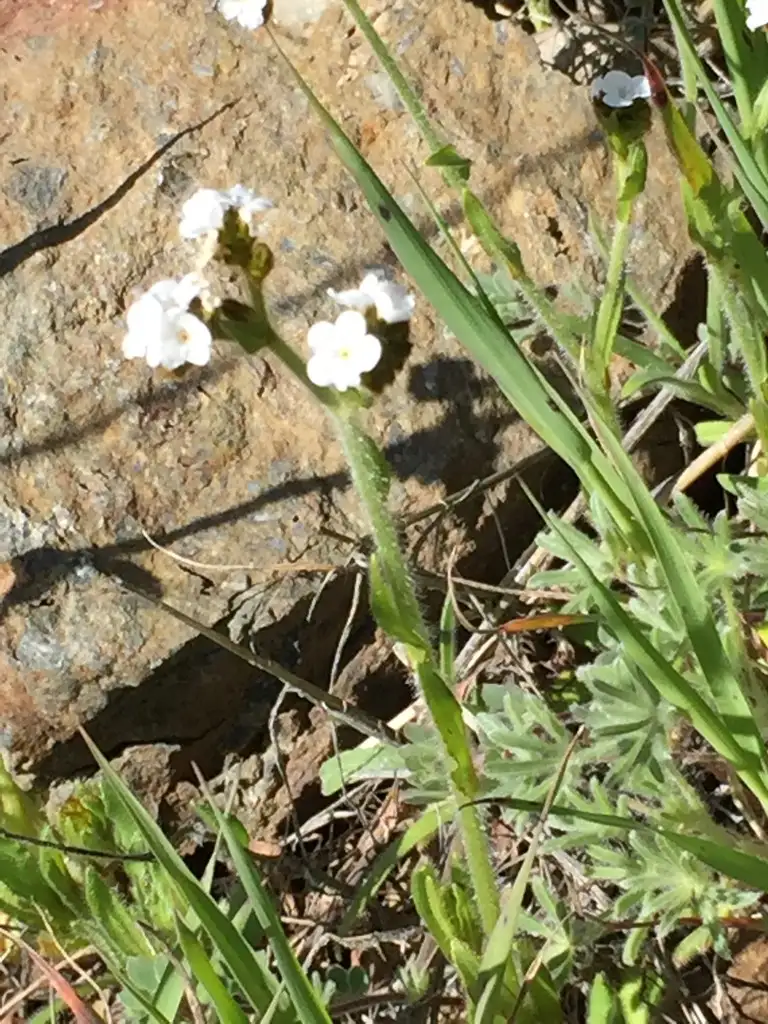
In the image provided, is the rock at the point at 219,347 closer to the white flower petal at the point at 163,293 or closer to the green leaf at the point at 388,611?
the white flower petal at the point at 163,293

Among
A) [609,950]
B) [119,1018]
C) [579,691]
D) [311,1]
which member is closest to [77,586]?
[119,1018]

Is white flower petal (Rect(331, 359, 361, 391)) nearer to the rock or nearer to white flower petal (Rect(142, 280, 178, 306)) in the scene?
white flower petal (Rect(142, 280, 178, 306))

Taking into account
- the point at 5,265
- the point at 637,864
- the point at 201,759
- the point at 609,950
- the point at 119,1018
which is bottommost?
the point at 609,950

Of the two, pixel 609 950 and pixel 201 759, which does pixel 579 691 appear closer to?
pixel 609 950

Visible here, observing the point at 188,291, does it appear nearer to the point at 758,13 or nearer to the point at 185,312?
the point at 185,312

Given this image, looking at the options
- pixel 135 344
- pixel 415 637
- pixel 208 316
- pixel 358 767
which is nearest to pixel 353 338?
pixel 208 316

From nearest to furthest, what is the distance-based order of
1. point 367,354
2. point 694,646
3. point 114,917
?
point 694,646 < point 367,354 < point 114,917
